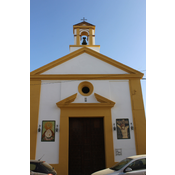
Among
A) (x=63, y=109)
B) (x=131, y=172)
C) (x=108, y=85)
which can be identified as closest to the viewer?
(x=131, y=172)

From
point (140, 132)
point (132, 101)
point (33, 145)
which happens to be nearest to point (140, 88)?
point (132, 101)

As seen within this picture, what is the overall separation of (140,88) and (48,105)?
627 cm

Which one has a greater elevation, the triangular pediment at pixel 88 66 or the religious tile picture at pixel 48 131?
the triangular pediment at pixel 88 66

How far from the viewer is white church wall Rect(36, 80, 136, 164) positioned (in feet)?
33.7

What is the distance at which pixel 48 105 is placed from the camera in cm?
1112

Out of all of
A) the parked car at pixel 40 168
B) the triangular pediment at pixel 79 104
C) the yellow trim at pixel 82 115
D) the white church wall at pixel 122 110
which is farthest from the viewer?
the triangular pediment at pixel 79 104

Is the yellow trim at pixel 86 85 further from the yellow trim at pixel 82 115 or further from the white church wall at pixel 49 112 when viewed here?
the white church wall at pixel 49 112

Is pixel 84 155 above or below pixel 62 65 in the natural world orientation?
below

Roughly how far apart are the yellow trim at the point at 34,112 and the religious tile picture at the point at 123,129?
5.08 metres

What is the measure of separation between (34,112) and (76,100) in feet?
9.07

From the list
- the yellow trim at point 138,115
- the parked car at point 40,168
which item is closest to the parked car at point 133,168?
the parked car at point 40,168

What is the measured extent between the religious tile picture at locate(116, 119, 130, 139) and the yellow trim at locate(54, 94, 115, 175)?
1.66 ft

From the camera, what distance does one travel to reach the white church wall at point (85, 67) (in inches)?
473

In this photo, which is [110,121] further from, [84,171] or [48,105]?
[48,105]
